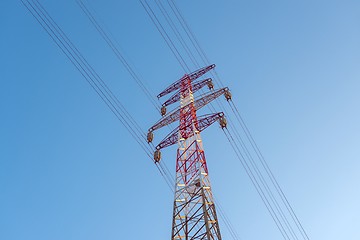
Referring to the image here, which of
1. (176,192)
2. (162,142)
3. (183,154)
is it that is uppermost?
(162,142)

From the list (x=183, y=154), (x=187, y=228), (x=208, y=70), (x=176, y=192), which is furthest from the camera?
A: (x=208, y=70)

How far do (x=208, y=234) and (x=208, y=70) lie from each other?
43.7 ft

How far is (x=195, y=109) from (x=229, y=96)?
226cm

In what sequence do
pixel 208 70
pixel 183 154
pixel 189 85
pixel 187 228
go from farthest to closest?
pixel 208 70
pixel 189 85
pixel 183 154
pixel 187 228

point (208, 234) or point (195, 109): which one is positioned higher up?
point (195, 109)

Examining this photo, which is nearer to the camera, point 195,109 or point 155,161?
point 155,161

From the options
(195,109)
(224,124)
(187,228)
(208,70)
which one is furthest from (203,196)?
(208,70)

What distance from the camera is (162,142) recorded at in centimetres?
1956

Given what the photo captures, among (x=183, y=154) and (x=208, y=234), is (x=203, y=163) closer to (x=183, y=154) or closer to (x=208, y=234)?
(x=183, y=154)

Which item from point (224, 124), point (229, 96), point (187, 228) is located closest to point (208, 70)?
point (229, 96)

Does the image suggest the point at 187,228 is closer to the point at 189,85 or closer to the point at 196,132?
the point at 196,132

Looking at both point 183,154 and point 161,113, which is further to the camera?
point 161,113

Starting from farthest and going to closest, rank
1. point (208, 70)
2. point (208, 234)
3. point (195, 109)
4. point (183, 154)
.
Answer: point (208, 70), point (195, 109), point (183, 154), point (208, 234)

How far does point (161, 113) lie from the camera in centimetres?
2339
